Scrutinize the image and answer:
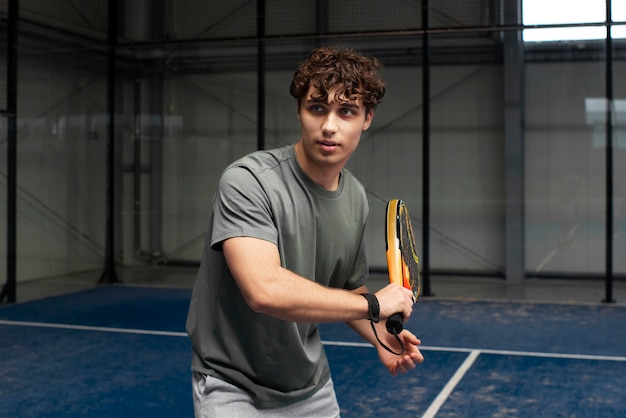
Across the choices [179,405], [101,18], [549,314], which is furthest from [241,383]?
[101,18]

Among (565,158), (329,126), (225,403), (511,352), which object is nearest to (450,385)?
(511,352)

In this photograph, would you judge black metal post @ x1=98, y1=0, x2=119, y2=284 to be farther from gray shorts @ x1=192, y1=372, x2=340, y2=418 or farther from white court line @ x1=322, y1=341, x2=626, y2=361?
gray shorts @ x1=192, y1=372, x2=340, y2=418

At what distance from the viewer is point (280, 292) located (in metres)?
1.77

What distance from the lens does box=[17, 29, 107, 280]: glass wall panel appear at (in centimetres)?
934

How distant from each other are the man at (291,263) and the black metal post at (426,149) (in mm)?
7257

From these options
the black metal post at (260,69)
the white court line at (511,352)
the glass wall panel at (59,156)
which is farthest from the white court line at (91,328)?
the black metal post at (260,69)

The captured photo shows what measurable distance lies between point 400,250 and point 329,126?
456mm

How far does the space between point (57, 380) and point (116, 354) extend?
2.78 feet

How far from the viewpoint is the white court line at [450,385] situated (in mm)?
4648

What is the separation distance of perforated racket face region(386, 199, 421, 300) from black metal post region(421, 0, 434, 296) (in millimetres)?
7026

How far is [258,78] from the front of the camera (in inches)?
386

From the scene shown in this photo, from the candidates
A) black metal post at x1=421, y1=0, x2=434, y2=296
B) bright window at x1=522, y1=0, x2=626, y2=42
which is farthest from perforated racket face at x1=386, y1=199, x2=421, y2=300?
bright window at x1=522, y1=0, x2=626, y2=42

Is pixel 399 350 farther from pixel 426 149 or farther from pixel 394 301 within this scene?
pixel 426 149

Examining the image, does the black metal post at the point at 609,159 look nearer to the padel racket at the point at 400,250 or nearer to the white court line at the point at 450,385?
the white court line at the point at 450,385
